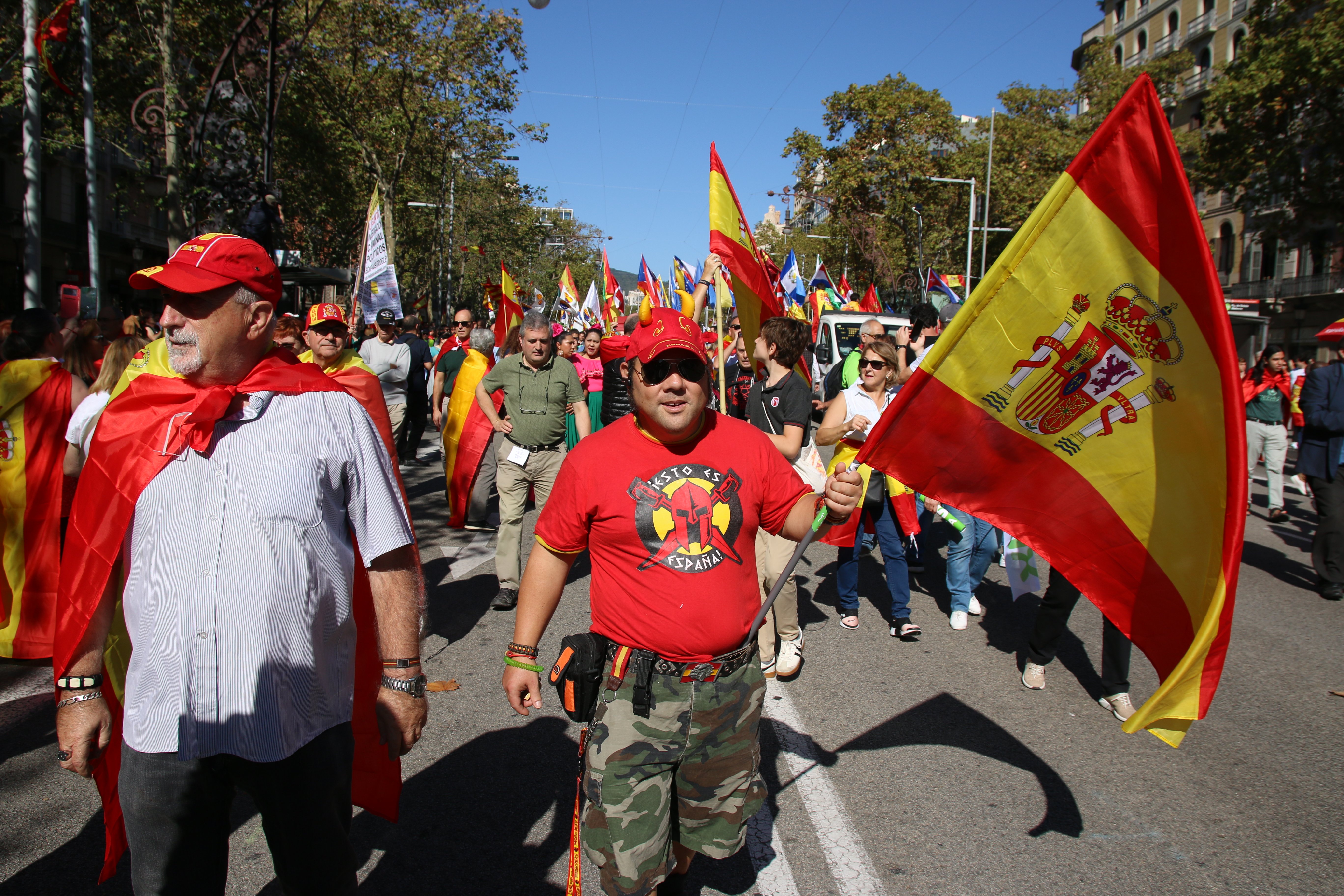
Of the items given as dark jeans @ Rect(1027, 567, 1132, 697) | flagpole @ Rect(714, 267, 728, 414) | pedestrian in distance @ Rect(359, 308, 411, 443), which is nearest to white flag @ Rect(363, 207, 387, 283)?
pedestrian in distance @ Rect(359, 308, 411, 443)

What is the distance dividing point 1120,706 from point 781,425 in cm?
223

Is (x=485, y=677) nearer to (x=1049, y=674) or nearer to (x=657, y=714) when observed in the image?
(x=657, y=714)

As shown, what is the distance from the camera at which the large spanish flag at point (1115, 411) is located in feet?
7.06

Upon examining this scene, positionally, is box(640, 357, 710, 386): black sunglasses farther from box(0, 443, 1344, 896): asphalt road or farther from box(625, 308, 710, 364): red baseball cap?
box(0, 443, 1344, 896): asphalt road

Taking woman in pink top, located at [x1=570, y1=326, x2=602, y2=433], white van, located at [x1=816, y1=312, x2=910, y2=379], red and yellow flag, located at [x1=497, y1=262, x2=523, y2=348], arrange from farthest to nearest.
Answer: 1. white van, located at [x1=816, y1=312, x2=910, y2=379]
2. red and yellow flag, located at [x1=497, y1=262, x2=523, y2=348]
3. woman in pink top, located at [x1=570, y1=326, x2=602, y2=433]

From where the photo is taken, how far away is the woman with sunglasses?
5332mm

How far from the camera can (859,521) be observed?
5.59 meters

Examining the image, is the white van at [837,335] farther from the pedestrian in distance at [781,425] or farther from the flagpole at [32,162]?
the flagpole at [32,162]

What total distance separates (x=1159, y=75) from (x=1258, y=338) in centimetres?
1313

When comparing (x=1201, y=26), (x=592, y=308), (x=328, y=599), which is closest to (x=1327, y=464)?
(x=328, y=599)

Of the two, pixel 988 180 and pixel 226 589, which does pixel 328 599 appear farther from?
pixel 988 180

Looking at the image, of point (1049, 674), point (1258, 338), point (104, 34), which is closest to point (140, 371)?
point (1049, 674)

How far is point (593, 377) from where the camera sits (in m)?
10.2

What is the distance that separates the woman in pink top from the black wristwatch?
7775mm
